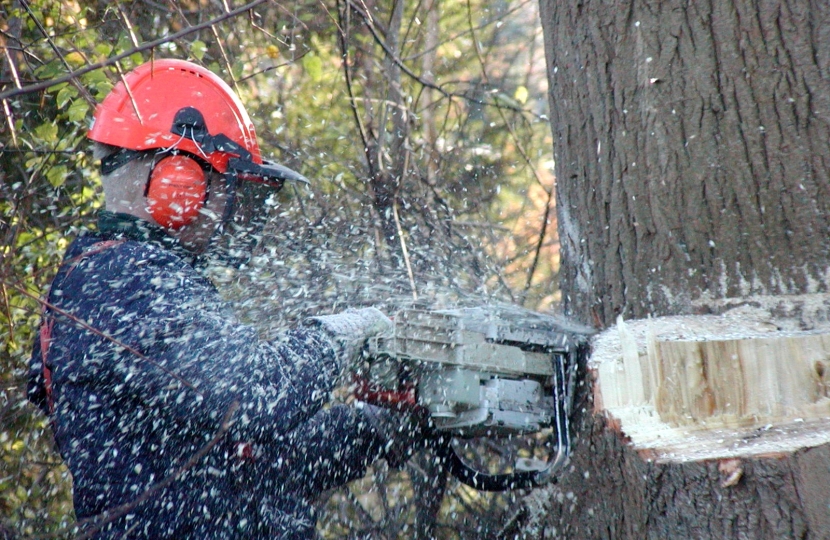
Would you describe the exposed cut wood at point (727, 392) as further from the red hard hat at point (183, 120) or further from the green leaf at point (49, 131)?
the green leaf at point (49, 131)

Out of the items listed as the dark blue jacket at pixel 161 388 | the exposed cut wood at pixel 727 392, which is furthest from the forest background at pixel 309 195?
the exposed cut wood at pixel 727 392

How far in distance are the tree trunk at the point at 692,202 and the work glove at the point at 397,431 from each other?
56 cm

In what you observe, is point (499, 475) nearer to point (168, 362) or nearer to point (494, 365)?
point (494, 365)

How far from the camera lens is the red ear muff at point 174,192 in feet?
7.85

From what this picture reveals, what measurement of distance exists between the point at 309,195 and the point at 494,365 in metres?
2.44

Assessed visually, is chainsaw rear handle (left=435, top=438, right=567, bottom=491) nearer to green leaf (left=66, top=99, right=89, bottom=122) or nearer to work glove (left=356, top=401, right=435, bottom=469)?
work glove (left=356, top=401, right=435, bottom=469)

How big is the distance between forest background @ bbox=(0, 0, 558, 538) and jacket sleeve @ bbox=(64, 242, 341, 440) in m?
1.00

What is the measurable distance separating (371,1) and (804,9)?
11.1 feet

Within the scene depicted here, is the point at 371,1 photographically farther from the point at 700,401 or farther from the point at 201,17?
the point at 700,401

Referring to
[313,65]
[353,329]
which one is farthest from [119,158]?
[313,65]

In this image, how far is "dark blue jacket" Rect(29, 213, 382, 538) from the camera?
6.67ft

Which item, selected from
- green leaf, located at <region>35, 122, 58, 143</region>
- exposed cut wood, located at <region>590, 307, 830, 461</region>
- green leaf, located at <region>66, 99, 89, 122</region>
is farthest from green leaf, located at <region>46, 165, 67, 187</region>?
exposed cut wood, located at <region>590, 307, 830, 461</region>

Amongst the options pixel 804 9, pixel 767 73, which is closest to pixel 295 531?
pixel 767 73

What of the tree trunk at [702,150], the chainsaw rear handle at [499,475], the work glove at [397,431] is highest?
the tree trunk at [702,150]
